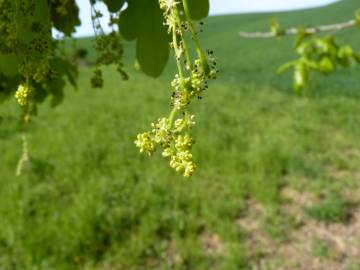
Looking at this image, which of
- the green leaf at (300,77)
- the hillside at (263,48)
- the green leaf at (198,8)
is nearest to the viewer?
the green leaf at (198,8)

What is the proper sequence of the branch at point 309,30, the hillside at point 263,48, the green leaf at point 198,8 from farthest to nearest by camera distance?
the hillside at point 263,48
the branch at point 309,30
the green leaf at point 198,8

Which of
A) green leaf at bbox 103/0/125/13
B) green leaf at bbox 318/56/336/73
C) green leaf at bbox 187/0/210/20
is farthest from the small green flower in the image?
green leaf at bbox 318/56/336/73

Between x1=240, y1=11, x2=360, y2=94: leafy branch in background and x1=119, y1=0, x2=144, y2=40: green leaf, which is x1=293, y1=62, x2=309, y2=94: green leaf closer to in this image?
x1=240, y1=11, x2=360, y2=94: leafy branch in background

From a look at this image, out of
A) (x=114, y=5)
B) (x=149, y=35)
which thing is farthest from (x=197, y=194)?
(x=149, y=35)

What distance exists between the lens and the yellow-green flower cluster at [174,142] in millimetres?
637

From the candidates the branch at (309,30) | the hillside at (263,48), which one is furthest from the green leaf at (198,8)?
the hillside at (263,48)

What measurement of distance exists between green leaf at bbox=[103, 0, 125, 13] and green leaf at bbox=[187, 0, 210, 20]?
227 mm

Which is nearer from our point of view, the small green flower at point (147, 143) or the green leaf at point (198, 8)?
the small green flower at point (147, 143)

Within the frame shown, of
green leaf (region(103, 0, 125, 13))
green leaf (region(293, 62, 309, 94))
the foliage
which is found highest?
green leaf (region(103, 0, 125, 13))

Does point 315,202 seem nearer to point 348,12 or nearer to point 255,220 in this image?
point 255,220

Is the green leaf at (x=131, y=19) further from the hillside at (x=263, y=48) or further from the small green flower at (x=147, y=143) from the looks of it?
the hillside at (x=263, y=48)

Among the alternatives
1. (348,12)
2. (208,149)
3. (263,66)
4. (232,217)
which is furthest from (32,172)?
(348,12)

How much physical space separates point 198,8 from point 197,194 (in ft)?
18.4

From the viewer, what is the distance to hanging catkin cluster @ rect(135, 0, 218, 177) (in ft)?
2.07
